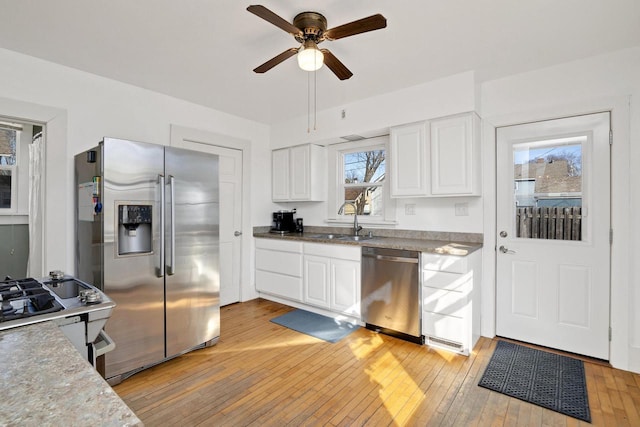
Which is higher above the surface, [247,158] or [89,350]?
[247,158]

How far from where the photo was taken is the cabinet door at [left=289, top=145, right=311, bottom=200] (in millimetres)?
4125

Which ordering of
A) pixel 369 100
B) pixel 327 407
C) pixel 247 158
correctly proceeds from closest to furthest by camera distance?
pixel 327 407, pixel 369 100, pixel 247 158

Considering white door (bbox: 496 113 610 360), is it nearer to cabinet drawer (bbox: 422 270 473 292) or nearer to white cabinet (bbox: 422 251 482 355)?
white cabinet (bbox: 422 251 482 355)

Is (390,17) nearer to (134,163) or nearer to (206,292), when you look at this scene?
(134,163)

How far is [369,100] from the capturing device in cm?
346

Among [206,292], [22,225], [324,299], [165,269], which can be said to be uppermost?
[22,225]

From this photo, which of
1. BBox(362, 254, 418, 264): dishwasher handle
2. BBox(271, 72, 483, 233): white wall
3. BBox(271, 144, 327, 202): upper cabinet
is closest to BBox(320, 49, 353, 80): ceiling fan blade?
BBox(271, 72, 483, 233): white wall

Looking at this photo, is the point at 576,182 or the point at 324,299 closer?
the point at 576,182

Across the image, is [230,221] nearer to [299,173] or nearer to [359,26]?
[299,173]

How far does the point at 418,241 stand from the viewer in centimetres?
326

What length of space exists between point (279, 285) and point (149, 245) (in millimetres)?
1846

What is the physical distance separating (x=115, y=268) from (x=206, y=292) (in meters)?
0.77

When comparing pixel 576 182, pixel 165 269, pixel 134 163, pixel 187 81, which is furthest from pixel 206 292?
pixel 576 182

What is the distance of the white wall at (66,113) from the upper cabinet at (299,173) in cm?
156
